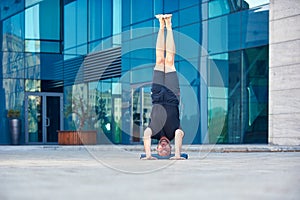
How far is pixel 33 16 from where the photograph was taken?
25.2 meters

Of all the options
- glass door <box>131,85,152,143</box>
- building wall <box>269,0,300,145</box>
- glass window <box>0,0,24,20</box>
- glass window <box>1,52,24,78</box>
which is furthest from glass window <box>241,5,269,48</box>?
glass window <box>0,0,24,20</box>

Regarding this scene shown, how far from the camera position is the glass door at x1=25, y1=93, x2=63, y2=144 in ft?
81.0

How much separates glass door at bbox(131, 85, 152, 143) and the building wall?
8452 millimetres

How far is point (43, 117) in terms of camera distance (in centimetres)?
2511

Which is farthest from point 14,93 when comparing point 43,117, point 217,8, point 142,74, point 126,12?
point 217,8

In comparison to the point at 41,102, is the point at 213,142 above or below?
below

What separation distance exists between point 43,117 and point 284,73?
12.8m

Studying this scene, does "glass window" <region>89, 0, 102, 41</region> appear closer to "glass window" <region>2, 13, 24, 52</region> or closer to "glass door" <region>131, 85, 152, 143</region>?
"glass window" <region>2, 13, 24, 52</region>

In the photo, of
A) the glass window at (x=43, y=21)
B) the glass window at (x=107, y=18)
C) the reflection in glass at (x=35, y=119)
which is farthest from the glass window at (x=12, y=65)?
the glass window at (x=107, y=18)

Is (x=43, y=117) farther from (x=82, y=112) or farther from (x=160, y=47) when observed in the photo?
(x=160, y=47)

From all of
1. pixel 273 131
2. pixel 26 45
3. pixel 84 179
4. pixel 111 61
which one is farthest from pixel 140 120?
pixel 84 179

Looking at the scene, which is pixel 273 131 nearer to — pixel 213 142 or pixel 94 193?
pixel 213 142

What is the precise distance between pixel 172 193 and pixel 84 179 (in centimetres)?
164

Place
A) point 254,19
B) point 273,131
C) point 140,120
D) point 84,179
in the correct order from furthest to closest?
1. point 140,120
2. point 254,19
3. point 273,131
4. point 84,179
